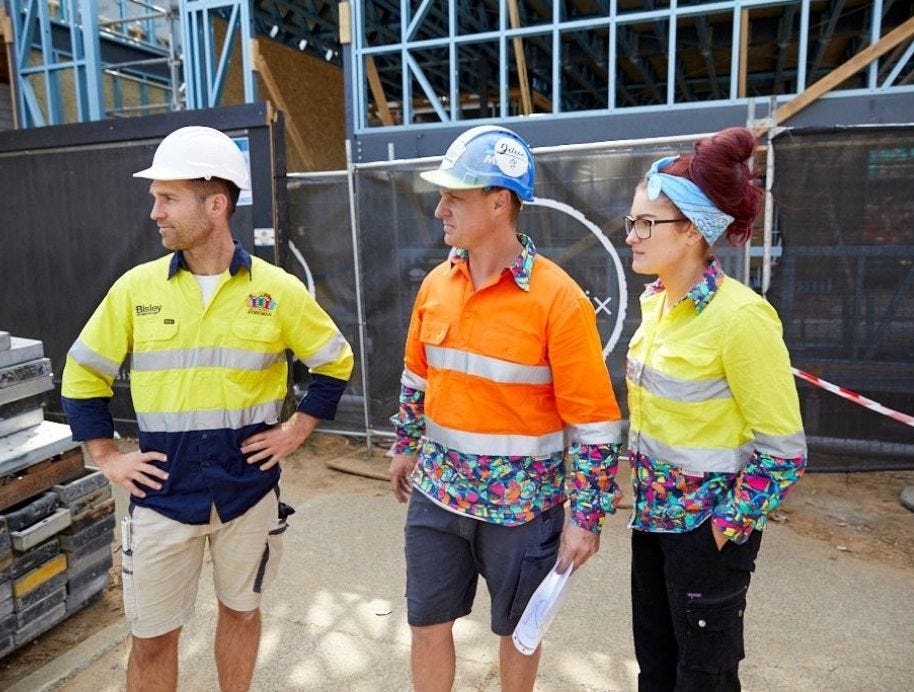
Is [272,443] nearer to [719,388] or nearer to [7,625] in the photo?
[719,388]

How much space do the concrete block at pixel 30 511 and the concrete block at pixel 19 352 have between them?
623 mm

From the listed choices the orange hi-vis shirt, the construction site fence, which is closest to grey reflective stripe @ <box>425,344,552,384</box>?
the orange hi-vis shirt

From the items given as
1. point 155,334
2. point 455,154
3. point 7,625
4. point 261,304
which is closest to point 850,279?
point 455,154

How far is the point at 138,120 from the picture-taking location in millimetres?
6148

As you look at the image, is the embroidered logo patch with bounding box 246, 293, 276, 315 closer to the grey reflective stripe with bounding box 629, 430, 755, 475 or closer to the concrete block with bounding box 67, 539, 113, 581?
the grey reflective stripe with bounding box 629, 430, 755, 475

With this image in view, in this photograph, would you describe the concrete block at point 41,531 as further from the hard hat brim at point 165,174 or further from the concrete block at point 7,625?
the hard hat brim at point 165,174

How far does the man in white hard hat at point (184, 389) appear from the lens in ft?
7.65

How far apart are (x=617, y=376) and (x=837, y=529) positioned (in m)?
1.67

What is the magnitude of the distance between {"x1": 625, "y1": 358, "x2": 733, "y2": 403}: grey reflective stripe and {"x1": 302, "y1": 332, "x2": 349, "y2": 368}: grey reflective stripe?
109cm

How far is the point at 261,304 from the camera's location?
245 cm

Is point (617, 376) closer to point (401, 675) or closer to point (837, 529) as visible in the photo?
point (837, 529)

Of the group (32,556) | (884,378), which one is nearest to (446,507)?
(32,556)

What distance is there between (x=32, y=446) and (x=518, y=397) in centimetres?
233

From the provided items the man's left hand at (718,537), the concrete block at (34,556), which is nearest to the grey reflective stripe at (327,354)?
the man's left hand at (718,537)
